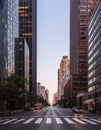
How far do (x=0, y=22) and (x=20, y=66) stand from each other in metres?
72.6

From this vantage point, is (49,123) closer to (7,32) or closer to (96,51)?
(7,32)

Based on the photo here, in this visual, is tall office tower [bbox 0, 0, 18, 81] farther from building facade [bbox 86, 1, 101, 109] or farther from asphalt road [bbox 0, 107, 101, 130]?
asphalt road [bbox 0, 107, 101, 130]

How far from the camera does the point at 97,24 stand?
134375mm

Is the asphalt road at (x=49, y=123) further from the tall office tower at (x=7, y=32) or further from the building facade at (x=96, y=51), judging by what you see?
the building facade at (x=96, y=51)

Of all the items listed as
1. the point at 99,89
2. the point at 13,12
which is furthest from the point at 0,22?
the point at 99,89

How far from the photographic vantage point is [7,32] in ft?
429

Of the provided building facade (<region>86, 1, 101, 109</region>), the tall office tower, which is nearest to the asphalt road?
the tall office tower

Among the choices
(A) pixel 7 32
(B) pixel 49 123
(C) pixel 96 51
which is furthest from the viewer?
(C) pixel 96 51

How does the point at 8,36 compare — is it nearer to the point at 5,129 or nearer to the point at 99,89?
the point at 99,89

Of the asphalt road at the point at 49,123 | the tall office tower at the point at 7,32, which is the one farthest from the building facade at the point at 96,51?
the asphalt road at the point at 49,123

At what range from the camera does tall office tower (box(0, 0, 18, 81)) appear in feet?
384

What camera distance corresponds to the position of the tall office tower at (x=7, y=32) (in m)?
117

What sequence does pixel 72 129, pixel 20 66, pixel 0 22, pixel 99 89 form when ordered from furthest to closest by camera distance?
pixel 20 66 → pixel 99 89 → pixel 0 22 → pixel 72 129

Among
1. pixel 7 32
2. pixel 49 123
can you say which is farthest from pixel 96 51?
pixel 49 123
